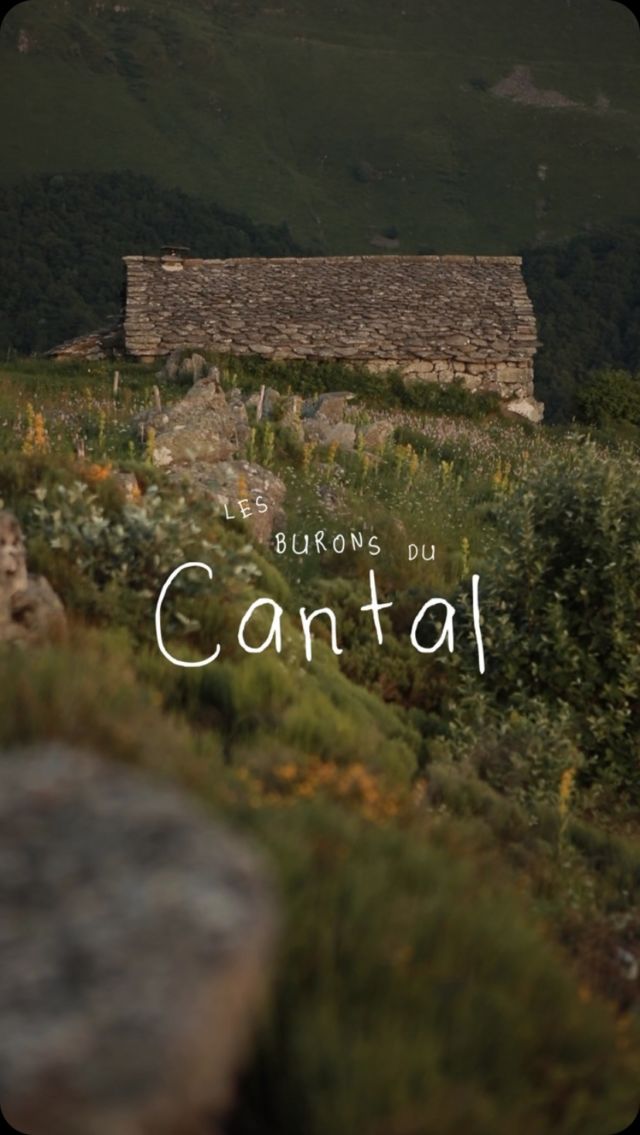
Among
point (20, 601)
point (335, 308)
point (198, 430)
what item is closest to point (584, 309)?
point (335, 308)

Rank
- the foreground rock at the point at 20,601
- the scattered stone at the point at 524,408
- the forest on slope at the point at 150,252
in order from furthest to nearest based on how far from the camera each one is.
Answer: the forest on slope at the point at 150,252
the scattered stone at the point at 524,408
the foreground rock at the point at 20,601

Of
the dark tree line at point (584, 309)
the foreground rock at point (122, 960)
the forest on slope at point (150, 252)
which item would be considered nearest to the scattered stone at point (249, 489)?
the foreground rock at point (122, 960)

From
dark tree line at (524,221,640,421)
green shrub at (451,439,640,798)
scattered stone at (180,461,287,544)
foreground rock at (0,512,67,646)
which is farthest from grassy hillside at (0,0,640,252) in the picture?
foreground rock at (0,512,67,646)

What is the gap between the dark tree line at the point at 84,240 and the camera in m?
62.7

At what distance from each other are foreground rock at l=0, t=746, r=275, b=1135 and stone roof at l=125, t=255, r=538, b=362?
32147mm

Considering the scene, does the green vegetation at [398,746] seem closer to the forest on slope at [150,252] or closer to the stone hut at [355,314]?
the stone hut at [355,314]

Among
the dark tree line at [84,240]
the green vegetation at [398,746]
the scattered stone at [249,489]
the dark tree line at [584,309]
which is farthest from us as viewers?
the dark tree line at [584,309]

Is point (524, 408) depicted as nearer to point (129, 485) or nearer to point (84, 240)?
point (129, 485)

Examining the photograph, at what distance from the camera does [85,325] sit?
62.1m

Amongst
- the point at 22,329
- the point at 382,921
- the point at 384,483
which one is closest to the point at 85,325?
the point at 22,329

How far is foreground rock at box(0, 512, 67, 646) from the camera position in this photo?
272 inches

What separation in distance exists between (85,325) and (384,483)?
47601mm

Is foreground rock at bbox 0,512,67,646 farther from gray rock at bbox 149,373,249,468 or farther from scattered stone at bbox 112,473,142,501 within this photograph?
gray rock at bbox 149,373,249,468

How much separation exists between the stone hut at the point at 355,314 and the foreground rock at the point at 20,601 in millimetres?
28005
